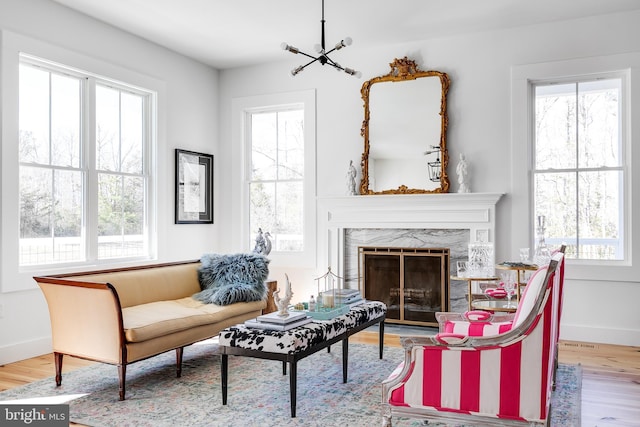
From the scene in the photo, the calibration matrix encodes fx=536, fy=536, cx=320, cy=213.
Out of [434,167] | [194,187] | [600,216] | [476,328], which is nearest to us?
[476,328]

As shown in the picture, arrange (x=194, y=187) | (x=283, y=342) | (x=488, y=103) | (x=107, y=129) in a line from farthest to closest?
(x=194, y=187) < (x=488, y=103) < (x=107, y=129) < (x=283, y=342)

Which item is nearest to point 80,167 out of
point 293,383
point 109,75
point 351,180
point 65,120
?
point 65,120

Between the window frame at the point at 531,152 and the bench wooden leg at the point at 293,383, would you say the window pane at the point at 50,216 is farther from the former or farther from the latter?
the window frame at the point at 531,152

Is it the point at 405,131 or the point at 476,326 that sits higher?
the point at 405,131

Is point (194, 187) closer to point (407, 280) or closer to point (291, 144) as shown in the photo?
point (291, 144)

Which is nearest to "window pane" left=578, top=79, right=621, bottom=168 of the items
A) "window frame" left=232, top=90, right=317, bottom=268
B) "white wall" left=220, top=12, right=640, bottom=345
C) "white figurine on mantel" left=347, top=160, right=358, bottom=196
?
"white wall" left=220, top=12, right=640, bottom=345

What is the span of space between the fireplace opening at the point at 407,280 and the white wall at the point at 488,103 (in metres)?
0.67

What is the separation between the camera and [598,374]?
12.5 feet

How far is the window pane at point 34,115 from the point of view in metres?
4.33

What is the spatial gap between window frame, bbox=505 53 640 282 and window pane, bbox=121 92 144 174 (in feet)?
12.2

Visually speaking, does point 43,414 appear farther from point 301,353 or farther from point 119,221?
point 119,221

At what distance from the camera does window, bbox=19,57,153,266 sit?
4.39 m

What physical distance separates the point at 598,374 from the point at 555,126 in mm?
2372

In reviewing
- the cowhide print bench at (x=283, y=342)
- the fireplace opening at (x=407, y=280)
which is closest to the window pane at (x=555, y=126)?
the fireplace opening at (x=407, y=280)
